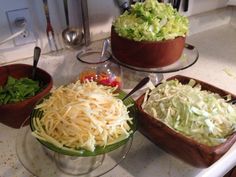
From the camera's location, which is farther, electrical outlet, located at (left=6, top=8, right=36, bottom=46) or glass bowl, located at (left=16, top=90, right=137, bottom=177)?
electrical outlet, located at (left=6, top=8, right=36, bottom=46)

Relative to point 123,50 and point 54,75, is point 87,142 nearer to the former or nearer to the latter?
point 123,50

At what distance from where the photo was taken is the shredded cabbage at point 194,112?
56cm

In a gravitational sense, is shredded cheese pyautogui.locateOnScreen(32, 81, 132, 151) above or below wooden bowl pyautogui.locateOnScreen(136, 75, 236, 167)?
above

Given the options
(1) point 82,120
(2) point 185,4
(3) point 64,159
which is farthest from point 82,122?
(2) point 185,4

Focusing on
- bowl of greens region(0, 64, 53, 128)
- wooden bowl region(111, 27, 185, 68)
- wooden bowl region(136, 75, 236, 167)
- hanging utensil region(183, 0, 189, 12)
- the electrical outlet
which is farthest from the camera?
hanging utensil region(183, 0, 189, 12)

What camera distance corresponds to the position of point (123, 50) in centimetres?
80

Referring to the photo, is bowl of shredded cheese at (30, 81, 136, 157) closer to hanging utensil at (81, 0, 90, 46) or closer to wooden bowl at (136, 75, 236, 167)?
wooden bowl at (136, 75, 236, 167)

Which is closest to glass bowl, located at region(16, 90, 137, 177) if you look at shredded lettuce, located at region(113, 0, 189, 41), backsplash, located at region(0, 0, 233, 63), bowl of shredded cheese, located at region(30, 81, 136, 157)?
bowl of shredded cheese, located at region(30, 81, 136, 157)

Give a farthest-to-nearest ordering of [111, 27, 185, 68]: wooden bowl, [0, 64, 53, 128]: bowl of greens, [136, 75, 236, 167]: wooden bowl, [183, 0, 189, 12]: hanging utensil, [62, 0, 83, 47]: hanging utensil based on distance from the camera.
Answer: [183, 0, 189, 12]: hanging utensil
[62, 0, 83, 47]: hanging utensil
[111, 27, 185, 68]: wooden bowl
[0, 64, 53, 128]: bowl of greens
[136, 75, 236, 167]: wooden bowl

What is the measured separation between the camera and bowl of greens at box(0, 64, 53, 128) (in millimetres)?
650

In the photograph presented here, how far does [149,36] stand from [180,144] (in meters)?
0.34

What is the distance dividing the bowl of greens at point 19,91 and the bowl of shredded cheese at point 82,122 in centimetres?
6

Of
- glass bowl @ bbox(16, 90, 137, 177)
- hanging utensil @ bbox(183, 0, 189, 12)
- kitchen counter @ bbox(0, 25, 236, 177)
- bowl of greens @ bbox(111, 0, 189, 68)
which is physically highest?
bowl of greens @ bbox(111, 0, 189, 68)

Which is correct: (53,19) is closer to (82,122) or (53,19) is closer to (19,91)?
(19,91)
